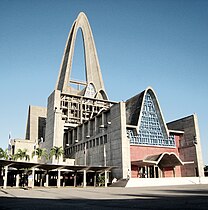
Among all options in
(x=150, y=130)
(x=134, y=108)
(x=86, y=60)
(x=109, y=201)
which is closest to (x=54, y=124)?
(x=134, y=108)

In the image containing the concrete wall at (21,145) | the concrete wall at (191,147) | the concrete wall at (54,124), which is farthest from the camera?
the concrete wall at (21,145)

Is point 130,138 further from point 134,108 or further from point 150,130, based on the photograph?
point 134,108

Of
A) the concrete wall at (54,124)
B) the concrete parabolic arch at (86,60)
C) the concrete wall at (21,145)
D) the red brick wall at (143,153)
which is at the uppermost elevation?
the concrete parabolic arch at (86,60)

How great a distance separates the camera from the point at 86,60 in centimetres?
11388

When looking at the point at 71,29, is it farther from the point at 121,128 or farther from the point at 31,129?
the point at 121,128

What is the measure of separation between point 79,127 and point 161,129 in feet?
76.8

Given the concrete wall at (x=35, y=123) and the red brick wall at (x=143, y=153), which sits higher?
the concrete wall at (x=35, y=123)

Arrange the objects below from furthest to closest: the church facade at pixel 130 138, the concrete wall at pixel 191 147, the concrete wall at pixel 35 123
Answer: the concrete wall at pixel 35 123
the concrete wall at pixel 191 147
the church facade at pixel 130 138

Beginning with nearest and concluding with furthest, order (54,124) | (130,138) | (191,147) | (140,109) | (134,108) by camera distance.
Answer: (130,138) → (140,109) → (191,147) → (134,108) → (54,124)

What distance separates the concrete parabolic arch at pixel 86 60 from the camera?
99.3m

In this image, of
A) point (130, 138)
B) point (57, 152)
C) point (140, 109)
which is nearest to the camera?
point (130, 138)

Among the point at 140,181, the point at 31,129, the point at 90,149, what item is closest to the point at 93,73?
the point at 31,129

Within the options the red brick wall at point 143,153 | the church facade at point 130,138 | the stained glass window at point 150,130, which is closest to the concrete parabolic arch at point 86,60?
the church facade at point 130,138

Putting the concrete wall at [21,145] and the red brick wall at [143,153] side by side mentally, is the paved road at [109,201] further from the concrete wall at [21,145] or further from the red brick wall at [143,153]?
the concrete wall at [21,145]
